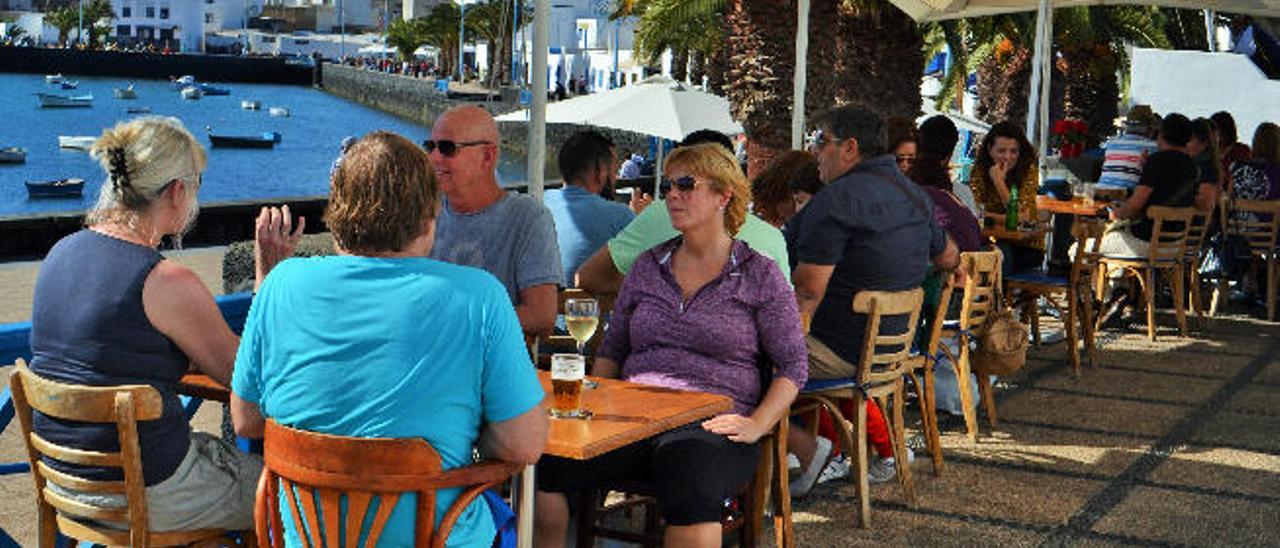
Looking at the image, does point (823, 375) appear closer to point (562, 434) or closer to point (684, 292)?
point (684, 292)

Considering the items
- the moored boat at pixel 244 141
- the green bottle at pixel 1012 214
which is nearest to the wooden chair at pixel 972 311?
the green bottle at pixel 1012 214

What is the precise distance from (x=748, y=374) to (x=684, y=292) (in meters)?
0.28

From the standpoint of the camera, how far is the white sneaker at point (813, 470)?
5254 mm

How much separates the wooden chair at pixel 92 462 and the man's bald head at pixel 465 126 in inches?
65.2

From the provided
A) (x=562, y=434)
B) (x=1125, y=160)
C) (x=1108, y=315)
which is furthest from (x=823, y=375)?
(x=1125, y=160)

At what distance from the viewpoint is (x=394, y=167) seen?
282 centimetres

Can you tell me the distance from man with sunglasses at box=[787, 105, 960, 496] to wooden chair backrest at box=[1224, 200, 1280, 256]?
18.5 feet

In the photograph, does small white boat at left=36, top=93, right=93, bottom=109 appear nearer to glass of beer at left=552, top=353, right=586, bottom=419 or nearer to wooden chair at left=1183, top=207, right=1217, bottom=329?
wooden chair at left=1183, top=207, right=1217, bottom=329

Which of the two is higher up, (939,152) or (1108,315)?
(939,152)

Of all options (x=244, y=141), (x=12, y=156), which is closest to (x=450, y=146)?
(x=12, y=156)

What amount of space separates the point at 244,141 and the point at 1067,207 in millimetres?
73011

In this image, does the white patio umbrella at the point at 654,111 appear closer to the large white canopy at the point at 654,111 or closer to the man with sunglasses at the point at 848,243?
the large white canopy at the point at 654,111

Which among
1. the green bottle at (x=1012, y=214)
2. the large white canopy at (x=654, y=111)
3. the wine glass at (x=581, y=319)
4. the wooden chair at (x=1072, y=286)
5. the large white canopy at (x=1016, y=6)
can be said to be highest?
the large white canopy at (x=1016, y=6)

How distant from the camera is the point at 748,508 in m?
4.32
